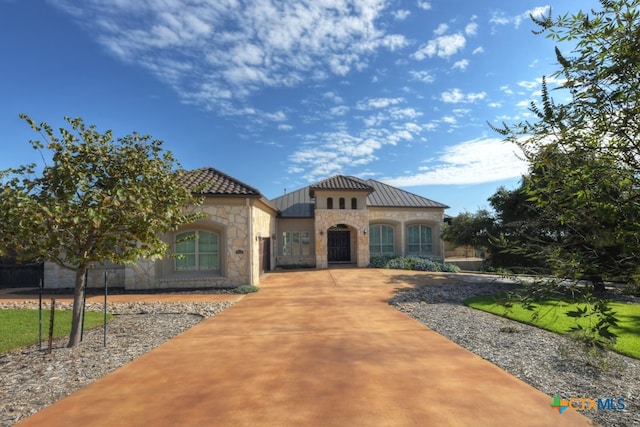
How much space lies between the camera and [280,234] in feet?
79.8

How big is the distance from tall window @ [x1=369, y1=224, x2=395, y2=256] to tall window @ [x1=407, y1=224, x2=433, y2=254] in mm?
1501

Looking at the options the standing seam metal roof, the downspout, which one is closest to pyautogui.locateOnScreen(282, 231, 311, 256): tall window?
the standing seam metal roof

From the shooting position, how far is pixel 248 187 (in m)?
14.8

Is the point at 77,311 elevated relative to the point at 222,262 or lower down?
lower down

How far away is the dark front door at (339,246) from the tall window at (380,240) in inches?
69.7

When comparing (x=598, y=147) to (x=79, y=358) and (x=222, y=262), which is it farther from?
(x=222, y=262)

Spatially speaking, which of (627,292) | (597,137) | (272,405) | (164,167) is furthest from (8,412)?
(597,137)

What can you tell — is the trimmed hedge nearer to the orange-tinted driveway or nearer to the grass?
the orange-tinted driveway

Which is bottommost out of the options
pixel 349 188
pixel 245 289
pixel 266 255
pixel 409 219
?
pixel 245 289

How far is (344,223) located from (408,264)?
5.15m

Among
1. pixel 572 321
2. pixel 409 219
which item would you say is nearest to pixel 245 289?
pixel 572 321

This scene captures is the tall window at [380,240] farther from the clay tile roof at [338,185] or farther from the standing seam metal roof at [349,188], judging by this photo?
the clay tile roof at [338,185]

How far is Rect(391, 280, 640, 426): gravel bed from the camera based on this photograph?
183 inches

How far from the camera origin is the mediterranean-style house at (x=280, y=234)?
46.9ft
